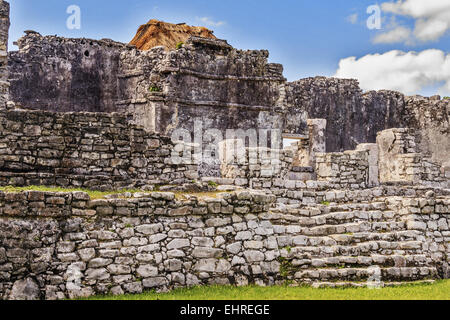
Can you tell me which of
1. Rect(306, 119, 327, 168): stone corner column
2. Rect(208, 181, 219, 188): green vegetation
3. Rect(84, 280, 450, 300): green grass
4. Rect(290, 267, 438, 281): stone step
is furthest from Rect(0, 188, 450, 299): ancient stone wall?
Rect(306, 119, 327, 168): stone corner column

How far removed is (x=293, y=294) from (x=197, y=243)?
192 centimetres

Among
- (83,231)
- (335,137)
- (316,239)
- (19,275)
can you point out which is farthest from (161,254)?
(335,137)

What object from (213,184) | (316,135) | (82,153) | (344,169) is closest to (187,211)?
(213,184)

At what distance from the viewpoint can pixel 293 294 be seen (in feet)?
26.7

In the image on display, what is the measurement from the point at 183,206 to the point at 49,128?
4078mm

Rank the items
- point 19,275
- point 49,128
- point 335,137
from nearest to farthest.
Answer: point 19,275
point 49,128
point 335,137

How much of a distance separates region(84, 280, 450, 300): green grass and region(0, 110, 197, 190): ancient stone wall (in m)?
3.83

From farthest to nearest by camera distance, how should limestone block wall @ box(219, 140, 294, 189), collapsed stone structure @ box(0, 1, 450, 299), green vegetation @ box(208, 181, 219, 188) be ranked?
1. limestone block wall @ box(219, 140, 294, 189)
2. green vegetation @ box(208, 181, 219, 188)
3. collapsed stone structure @ box(0, 1, 450, 299)

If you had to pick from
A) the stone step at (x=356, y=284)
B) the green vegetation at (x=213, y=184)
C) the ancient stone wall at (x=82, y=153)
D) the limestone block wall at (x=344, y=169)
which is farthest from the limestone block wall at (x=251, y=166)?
the stone step at (x=356, y=284)

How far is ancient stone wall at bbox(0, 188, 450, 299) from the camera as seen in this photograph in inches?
314

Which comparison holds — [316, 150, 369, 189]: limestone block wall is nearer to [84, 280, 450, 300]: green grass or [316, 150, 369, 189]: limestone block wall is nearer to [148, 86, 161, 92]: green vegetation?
[84, 280, 450, 300]: green grass

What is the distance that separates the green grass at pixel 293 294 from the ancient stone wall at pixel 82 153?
3.83m
